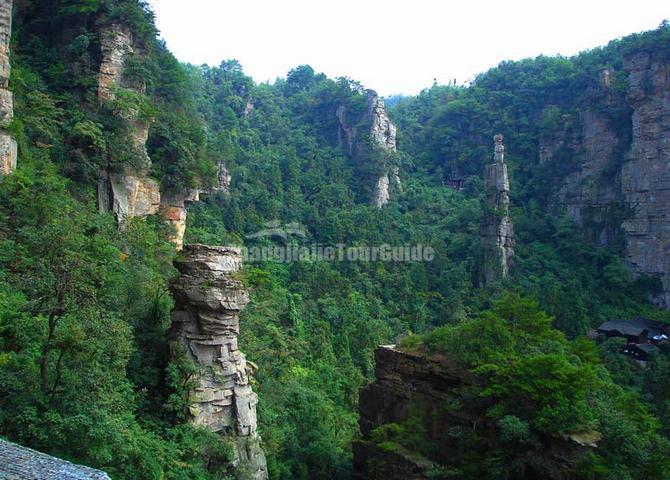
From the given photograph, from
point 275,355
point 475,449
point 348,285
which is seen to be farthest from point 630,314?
point 475,449

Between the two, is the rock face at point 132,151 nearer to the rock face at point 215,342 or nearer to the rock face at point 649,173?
the rock face at point 215,342

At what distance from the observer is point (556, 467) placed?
41.8 feet

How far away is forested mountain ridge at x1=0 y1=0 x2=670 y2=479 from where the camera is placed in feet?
39.1

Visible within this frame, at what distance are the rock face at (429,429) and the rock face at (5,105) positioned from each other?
1317cm

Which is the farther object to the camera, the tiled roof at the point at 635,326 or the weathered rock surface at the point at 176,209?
the tiled roof at the point at 635,326

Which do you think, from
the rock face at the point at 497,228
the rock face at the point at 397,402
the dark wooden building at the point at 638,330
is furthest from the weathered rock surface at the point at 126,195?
the dark wooden building at the point at 638,330

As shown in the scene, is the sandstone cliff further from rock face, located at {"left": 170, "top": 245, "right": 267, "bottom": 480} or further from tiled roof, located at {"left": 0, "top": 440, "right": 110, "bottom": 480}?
tiled roof, located at {"left": 0, "top": 440, "right": 110, "bottom": 480}

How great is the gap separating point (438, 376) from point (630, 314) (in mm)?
27367

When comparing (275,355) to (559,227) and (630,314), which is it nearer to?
(630,314)

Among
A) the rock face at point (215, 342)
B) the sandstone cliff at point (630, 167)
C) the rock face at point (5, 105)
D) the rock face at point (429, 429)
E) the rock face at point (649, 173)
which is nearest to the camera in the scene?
the rock face at point (429, 429)

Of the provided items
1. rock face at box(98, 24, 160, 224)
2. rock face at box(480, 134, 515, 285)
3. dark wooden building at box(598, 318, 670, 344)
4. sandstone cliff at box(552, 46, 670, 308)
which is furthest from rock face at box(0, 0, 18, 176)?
sandstone cliff at box(552, 46, 670, 308)

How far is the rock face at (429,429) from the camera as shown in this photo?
43.1 ft

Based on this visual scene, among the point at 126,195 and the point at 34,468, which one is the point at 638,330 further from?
the point at 34,468

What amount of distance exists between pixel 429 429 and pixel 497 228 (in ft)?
99.4
